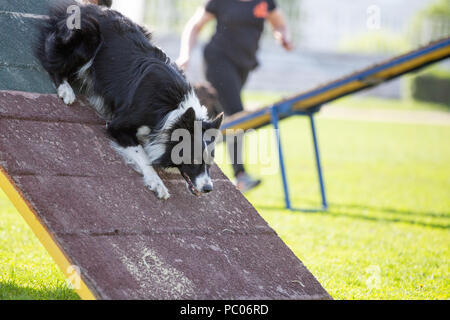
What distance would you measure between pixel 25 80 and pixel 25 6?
2.40ft

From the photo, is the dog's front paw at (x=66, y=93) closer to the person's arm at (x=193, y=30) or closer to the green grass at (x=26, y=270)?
the green grass at (x=26, y=270)

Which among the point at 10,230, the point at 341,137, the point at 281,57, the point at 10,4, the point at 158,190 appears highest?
the point at 10,4

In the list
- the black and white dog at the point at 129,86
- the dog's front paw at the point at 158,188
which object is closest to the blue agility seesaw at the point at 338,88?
the black and white dog at the point at 129,86

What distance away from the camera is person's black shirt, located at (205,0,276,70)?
6.98m

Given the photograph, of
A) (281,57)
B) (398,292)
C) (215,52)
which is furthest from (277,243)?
(281,57)

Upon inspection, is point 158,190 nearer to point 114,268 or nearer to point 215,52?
point 114,268

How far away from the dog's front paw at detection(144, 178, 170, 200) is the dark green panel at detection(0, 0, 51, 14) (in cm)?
158

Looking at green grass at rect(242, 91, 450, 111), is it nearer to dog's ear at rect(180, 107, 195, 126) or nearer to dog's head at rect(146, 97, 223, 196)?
dog's head at rect(146, 97, 223, 196)

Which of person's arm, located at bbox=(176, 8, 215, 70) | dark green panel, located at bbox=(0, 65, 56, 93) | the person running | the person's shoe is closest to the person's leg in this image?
the person running

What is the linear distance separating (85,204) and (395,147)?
1349cm

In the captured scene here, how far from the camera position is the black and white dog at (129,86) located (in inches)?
158

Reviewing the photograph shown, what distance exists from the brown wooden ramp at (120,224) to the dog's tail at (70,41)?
1.24ft

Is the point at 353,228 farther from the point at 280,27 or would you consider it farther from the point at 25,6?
the point at 25,6

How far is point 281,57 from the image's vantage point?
95.3 feet
